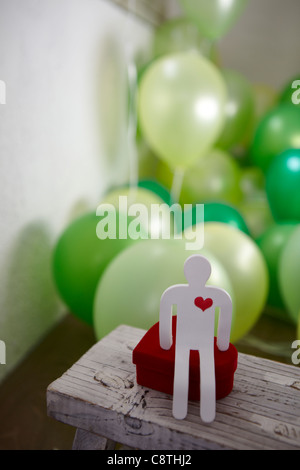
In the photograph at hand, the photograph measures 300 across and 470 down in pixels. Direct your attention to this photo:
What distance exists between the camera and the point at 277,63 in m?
2.84

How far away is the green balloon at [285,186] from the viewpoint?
1.87m

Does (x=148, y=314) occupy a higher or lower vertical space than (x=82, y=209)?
lower

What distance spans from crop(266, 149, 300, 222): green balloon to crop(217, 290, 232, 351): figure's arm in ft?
4.39

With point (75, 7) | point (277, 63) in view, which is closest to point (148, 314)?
point (75, 7)

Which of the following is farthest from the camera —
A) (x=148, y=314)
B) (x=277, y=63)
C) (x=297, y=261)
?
(x=277, y=63)

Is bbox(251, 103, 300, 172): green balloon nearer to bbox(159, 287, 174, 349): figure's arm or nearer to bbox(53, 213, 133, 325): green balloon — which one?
bbox(53, 213, 133, 325): green balloon

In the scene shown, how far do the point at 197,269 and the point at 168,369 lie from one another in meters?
0.18

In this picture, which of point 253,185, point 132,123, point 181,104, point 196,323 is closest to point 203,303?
point 196,323

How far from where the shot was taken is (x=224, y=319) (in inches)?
27.2

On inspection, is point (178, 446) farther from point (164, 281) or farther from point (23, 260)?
point (23, 260)

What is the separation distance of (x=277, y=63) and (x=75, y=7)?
5.64 feet

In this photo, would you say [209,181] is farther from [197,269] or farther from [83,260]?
[197,269]

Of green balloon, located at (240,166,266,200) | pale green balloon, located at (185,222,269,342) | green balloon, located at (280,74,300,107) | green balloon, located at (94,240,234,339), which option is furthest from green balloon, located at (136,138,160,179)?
green balloon, located at (94,240,234,339)

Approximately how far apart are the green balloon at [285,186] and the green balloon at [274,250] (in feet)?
0.51
